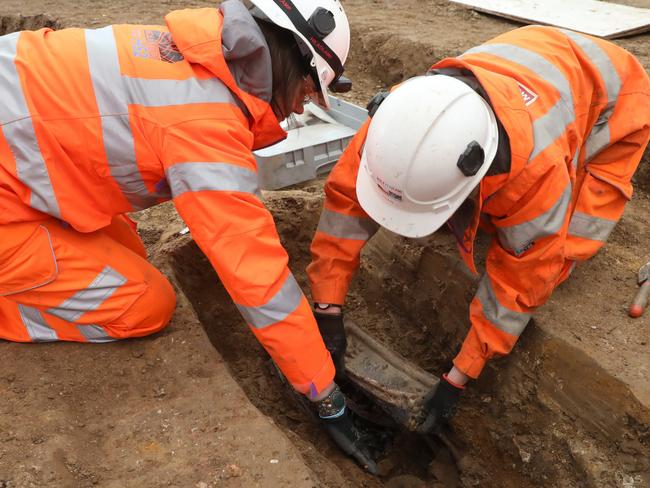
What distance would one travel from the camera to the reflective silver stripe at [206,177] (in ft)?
6.70

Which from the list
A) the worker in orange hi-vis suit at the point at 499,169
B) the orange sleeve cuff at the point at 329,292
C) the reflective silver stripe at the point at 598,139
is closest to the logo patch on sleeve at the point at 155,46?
the worker in orange hi-vis suit at the point at 499,169

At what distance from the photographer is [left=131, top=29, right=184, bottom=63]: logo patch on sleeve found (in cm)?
219

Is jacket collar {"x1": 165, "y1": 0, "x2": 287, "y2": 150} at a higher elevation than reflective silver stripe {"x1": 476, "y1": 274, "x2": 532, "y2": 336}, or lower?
higher

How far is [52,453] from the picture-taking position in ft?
7.51

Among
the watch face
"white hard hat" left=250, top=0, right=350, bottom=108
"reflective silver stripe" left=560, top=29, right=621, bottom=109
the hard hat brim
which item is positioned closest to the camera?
"white hard hat" left=250, top=0, right=350, bottom=108

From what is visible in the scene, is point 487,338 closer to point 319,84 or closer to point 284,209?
point 319,84

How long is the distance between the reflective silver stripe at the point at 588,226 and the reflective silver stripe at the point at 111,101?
197 centimetres

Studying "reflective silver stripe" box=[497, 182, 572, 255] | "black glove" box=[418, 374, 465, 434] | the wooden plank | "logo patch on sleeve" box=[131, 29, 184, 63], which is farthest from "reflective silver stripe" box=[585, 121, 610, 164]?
the wooden plank

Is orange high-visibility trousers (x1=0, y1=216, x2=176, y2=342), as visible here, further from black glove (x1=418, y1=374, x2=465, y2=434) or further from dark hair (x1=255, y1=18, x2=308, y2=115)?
black glove (x1=418, y1=374, x2=465, y2=434)

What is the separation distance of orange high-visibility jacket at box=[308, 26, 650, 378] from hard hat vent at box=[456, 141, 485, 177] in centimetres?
17

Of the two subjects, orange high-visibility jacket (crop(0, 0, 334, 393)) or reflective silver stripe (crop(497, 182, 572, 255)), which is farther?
reflective silver stripe (crop(497, 182, 572, 255))

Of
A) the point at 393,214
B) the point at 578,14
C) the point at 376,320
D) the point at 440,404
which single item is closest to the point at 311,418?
the point at 440,404

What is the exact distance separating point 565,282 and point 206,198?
1.95m

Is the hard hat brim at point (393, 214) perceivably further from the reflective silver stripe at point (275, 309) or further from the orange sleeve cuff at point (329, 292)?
the orange sleeve cuff at point (329, 292)
